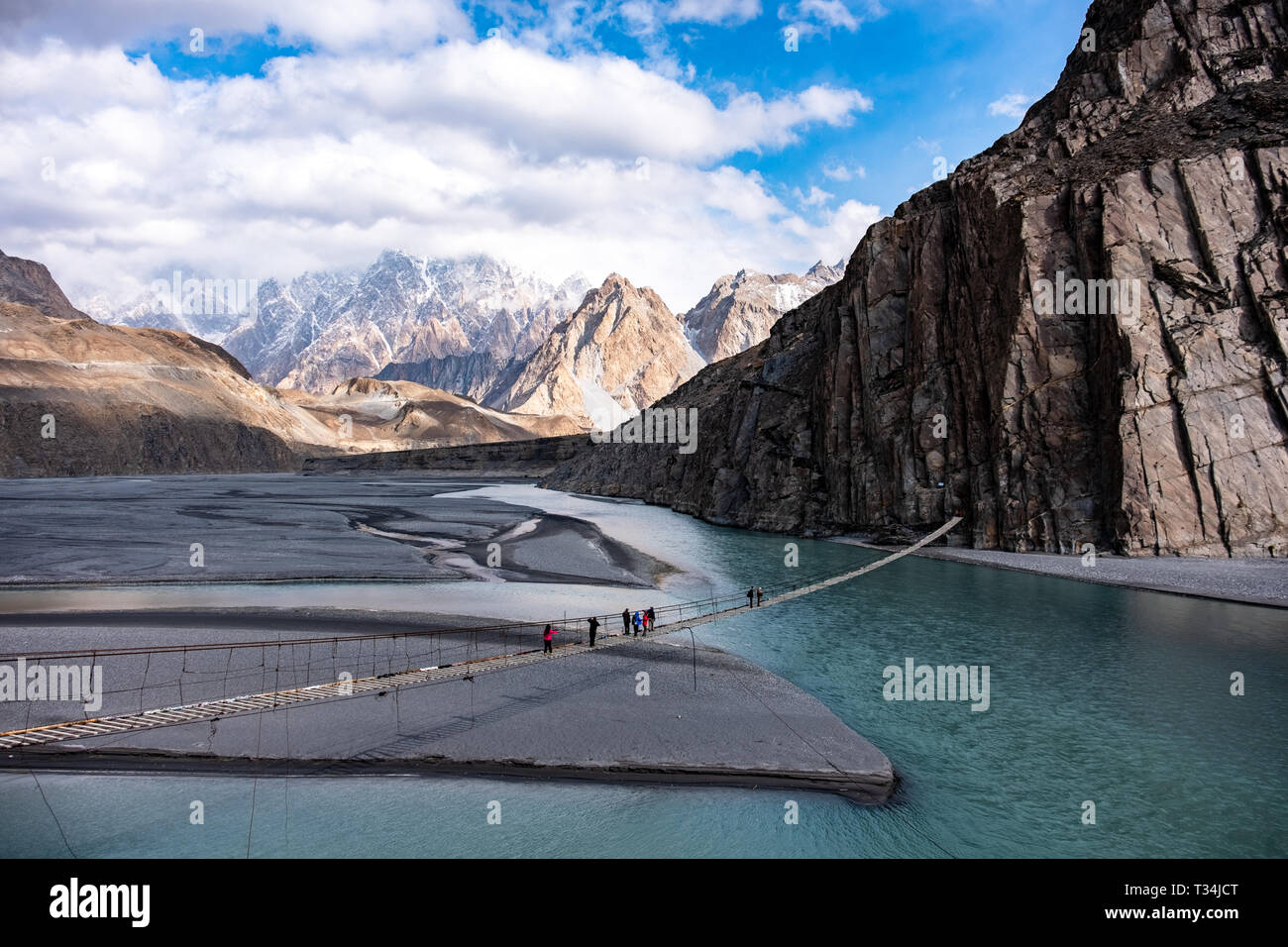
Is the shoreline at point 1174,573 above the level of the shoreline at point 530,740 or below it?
above

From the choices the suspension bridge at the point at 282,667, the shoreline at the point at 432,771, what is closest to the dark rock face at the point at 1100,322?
the suspension bridge at the point at 282,667

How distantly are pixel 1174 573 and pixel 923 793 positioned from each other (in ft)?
127

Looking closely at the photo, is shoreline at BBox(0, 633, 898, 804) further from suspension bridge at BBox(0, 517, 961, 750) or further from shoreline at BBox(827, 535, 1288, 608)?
shoreline at BBox(827, 535, 1288, 608)

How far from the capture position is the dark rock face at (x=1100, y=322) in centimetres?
5081

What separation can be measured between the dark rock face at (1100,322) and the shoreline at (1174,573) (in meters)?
2.17

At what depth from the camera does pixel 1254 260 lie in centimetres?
5272

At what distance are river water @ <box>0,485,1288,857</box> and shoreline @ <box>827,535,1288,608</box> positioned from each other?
910 cm

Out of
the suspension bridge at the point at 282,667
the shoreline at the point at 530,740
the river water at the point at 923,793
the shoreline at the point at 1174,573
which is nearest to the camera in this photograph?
the river water at the point at 923,793

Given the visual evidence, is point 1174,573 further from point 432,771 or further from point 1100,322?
point 432,771

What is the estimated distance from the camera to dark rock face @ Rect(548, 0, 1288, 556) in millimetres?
50812

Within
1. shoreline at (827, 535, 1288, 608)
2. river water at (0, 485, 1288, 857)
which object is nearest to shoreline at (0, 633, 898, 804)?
river water at (0, 485, 1288, 857)

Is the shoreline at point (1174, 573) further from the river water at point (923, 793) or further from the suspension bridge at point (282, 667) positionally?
the suspension bridge at point (282, 667)

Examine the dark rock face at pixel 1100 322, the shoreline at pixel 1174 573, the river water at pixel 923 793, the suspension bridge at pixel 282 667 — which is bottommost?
the river water at pixel 923 793
